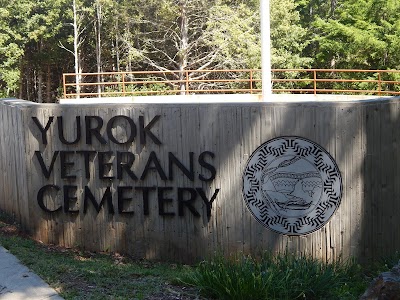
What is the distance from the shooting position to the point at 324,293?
592cm

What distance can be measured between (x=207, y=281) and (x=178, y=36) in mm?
32330

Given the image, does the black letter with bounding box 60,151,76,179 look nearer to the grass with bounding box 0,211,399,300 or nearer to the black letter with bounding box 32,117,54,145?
the black letter with bounding box 32,117,54,145

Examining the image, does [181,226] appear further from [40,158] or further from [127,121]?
[40,158]

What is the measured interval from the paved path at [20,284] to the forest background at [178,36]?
91.8 feet

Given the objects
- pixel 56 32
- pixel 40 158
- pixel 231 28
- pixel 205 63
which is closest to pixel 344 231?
pixel 40 158

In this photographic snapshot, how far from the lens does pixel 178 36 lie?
1469 inches

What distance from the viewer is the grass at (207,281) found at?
5629 mm

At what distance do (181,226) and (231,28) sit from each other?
26.6 metres

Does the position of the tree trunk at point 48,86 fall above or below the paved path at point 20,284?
above

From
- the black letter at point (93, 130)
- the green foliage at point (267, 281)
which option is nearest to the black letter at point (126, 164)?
the black letter at point (93, 130)

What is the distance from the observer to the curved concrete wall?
8.20m

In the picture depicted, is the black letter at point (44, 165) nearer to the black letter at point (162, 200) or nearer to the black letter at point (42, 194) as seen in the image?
the black letter at point (42, 194)

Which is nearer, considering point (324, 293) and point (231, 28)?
point (324, 293)

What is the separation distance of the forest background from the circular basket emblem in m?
26.1
